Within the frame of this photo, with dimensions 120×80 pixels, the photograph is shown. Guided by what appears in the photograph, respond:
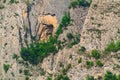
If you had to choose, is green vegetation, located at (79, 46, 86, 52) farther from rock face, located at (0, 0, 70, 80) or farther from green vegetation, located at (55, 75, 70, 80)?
rock face, located at (0, 0, 70, 80)

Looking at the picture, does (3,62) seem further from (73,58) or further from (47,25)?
(73,58)

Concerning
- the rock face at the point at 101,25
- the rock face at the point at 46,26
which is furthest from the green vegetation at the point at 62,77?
the rock face at the point at 46,26

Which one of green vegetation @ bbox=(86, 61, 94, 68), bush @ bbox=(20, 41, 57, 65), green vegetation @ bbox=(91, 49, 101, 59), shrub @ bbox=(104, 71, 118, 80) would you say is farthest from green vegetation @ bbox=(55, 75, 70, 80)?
bush @ bbox=(20, 41, 57, 65)

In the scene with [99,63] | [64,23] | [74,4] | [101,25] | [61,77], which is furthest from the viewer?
[74,4]

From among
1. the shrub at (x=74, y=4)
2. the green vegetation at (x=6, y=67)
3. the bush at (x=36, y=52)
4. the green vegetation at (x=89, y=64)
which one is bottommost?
the green vegetation at (x=6, y=67)

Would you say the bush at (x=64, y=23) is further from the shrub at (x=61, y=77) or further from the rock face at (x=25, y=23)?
the shrub at (x=61, y=77)

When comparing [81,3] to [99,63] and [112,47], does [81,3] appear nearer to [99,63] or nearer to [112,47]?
[112,47]

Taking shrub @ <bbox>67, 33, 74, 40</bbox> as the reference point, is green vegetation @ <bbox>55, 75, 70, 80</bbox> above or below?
below

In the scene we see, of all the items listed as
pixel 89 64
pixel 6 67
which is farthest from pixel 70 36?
pixel 89 64

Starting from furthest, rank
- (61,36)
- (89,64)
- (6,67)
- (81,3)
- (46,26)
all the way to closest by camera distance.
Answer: (46,26), (81,3), (6,67), (61,36), (89,64)
